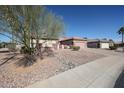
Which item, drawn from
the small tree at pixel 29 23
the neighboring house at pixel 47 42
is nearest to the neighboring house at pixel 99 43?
the neighboring house at pixel 47 42

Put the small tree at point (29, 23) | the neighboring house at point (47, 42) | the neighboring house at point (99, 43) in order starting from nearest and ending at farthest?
1. the small tree at point (29, 23)
2. the neighboring house at point (47, 42)
3. the neighboring house at point (99, 43)

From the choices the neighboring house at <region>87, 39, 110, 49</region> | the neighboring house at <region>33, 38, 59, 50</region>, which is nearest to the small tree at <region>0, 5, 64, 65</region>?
the neighboring house at <region>33, 38, 59, 50</region>

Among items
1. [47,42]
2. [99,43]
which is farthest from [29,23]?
[99,43]

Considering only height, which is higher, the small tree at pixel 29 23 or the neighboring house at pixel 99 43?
the small tree at pixel 29 23

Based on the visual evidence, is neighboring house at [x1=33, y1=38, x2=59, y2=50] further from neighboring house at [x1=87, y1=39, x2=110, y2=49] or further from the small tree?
neighboring house at [x1=87, y1=39, x2=110, y2=49]

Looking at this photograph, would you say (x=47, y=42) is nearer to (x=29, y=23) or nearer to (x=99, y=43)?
(x=29, y=23)

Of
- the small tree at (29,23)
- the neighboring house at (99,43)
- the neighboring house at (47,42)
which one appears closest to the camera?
the small tree at (29,23)

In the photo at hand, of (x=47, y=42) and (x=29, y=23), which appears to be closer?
(x=29, y=23)

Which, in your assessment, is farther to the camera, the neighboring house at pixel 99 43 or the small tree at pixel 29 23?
the neighboring house at pixel 99 43

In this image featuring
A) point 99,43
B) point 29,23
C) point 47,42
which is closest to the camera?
point 29,23

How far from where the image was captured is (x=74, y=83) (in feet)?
28.1

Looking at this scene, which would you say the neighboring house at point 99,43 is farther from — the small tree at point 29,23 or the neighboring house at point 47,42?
the small tree at point 29,23
